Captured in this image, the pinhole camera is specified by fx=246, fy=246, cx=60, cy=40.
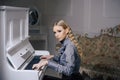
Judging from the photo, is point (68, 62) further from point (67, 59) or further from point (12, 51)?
point (12, 51)

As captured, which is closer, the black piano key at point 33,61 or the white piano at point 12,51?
the white piano at point 12,51

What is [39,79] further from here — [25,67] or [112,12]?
[112,12]

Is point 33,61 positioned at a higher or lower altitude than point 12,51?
lower

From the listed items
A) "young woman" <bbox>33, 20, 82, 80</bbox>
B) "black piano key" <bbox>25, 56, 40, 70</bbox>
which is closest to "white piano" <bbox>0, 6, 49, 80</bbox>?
"black piano key" <bbox>25, 56, 40, 70</bbox>

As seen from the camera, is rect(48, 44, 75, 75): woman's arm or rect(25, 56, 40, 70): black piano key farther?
rect(25, 56, 40, 70): black piano key

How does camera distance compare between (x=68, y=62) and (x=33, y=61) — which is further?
(x=33, y=61)

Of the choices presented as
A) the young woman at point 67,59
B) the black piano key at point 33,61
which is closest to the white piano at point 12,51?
the black piano key at point 33,61

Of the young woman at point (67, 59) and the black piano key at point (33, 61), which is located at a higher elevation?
the young woman at point (67, 59)

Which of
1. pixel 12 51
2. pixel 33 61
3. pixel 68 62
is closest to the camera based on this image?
pixel 68 62

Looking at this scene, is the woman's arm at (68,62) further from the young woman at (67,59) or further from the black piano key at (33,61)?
the black piano key at (33,61)

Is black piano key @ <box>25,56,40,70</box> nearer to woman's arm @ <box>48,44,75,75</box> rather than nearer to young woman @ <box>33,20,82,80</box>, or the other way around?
young woman @ <box>33,20,82,80</box>

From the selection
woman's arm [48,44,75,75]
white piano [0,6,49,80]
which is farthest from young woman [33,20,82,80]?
white piano [0,6,49,80]

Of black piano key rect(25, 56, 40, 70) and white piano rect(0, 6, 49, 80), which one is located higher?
white piano rect(0, 6, 49, 80)

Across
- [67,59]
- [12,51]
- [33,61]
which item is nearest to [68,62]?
[67,59]
